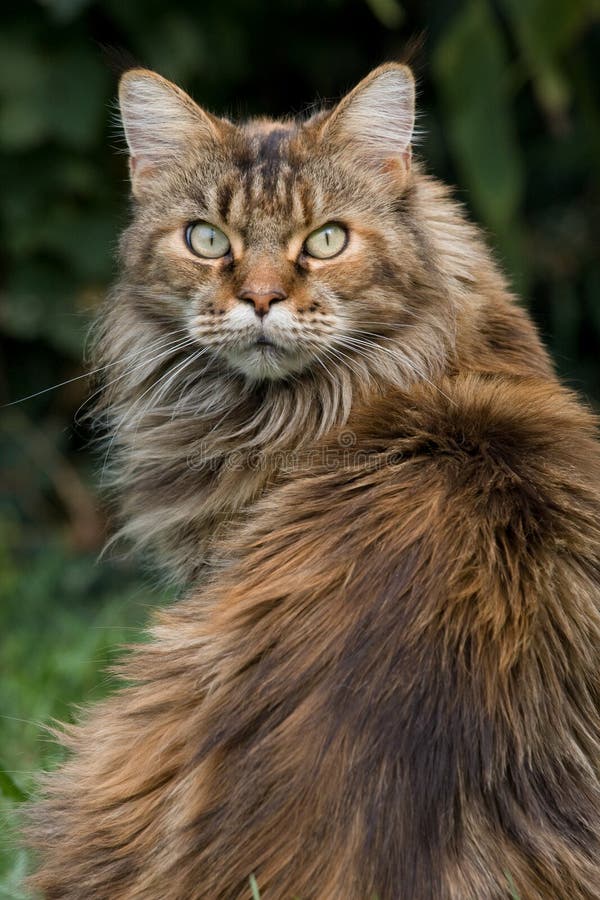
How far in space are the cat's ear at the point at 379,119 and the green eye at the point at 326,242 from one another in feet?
0.76

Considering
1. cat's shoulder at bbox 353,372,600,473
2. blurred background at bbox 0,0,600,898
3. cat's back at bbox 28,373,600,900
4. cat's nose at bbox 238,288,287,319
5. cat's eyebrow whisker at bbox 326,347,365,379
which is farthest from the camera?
blurred background at bbox 0,0,600,898

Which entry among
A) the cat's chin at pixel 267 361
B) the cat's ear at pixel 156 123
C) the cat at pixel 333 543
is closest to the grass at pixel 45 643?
the cat at pixel 333 543

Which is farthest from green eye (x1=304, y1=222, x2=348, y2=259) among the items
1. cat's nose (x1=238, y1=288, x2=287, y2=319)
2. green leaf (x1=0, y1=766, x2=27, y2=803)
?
green leaf (x1=0, y1=766, x2=27, y2=803)

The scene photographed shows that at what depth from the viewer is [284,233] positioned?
2891 mm

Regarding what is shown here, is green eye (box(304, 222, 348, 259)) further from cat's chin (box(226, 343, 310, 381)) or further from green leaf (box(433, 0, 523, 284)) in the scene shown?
green leaf (box(433, 0, 523, 284))

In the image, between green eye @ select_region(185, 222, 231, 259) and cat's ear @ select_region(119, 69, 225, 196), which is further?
cat's ear @ select_region(119, 69, 225, 196)

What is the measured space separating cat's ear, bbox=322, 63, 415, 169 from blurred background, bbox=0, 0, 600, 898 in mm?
1926

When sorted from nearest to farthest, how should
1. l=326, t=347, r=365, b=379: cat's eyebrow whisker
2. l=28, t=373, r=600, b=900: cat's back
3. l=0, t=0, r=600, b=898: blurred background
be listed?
1. l=28, t=373, r=600, b=900: cat's back
2. l=326, t=347, r=365, b=379: cat's eyebrow whisker
3. l=0, t=0, r=600, b=898: blurred background

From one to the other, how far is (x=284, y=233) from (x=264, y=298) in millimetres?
195

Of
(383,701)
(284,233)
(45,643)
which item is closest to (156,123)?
(284,233)

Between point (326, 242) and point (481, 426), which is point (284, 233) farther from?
point (481, 426)

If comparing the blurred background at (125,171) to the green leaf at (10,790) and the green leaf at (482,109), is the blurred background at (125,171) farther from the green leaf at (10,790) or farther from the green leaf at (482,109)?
the green leaf at (10,790)

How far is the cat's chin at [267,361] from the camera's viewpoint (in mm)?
2879

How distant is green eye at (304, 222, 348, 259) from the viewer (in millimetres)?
2908
